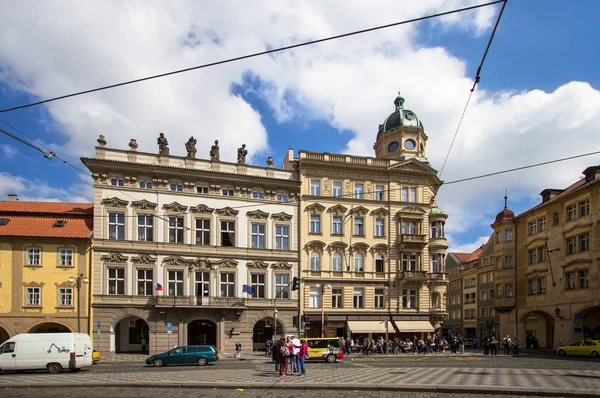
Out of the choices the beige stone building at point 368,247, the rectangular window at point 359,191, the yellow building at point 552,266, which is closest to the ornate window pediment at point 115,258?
the beige stone building at point 368,247

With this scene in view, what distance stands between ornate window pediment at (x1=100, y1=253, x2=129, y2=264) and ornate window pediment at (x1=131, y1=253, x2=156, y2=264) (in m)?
0.63

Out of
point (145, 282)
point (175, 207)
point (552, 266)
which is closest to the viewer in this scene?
point (145, 282)

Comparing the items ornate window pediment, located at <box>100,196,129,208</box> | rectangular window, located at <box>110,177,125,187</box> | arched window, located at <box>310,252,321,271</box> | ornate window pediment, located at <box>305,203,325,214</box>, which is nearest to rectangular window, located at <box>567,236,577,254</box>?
ornate window pediment, located at <box>305,203,325,214</box>

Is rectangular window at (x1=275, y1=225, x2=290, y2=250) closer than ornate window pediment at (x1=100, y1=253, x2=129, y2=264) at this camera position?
No

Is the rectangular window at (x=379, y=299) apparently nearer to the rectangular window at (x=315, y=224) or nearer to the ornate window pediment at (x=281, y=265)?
the rectangular window at (x=315, y=224)

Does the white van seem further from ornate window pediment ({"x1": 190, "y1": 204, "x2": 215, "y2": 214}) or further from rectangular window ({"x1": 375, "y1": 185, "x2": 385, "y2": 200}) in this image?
rectangular window ({"x1": 375, "y1": 185, "x2": 385, "y2": 200})

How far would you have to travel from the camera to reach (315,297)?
1983 inches

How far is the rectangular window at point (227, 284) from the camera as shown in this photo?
47531 mm

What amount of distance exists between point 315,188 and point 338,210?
2901mm

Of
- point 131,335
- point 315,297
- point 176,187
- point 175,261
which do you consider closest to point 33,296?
point 131,335

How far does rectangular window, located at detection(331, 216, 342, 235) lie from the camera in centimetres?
5166

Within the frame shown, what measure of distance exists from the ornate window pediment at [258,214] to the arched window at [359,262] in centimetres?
927

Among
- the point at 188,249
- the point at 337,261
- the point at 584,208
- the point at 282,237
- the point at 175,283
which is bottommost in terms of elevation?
the point at 175,283

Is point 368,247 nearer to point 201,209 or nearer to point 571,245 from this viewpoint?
point 201,209
